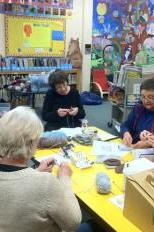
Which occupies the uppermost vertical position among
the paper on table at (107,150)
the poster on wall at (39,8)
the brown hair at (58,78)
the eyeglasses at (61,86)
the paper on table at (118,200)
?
the poster on wall at (39,8)

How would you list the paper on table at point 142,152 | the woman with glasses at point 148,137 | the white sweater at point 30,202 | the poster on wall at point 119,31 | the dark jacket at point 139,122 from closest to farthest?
the white sweater at point 30,202
the paper on table at point 142,152
the woman with glasses at point 148,137
the dark jacket at point 139,122
the poster on wall at point 119,31

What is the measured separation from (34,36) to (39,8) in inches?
23.4

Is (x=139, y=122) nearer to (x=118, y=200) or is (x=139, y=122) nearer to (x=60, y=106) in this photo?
(x=60, y=106)

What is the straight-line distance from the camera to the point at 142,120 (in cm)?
279

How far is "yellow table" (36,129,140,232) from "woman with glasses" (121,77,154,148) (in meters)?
0.50

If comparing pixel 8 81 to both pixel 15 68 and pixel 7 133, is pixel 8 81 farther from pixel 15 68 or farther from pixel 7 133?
pixel 7 133

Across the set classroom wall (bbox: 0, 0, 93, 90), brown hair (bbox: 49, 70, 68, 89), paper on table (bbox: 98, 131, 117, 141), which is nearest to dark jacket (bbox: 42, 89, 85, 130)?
brown hair (bbox: 49, 70, 68, 89)

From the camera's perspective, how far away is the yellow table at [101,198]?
5.11 ft

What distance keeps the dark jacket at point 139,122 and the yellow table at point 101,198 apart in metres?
0.70

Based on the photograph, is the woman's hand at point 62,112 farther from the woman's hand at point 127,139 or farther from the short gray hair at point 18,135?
the short gray hair at point 18,135

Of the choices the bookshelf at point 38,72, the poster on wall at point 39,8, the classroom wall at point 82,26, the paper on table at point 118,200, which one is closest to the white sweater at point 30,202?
the paper on table at point 118,200

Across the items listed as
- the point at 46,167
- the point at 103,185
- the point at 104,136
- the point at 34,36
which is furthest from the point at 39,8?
the point at 103,185

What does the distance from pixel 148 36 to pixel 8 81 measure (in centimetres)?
366

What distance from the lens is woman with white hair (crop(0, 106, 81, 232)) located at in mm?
1320
